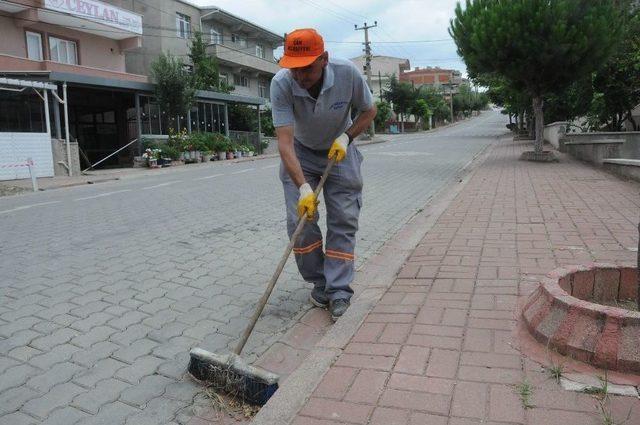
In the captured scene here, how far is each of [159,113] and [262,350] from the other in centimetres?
2192

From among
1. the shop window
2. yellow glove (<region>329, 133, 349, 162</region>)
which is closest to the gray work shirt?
yellow glove (<region>329, 133, 349, 162</region>)

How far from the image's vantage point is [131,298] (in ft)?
13.4

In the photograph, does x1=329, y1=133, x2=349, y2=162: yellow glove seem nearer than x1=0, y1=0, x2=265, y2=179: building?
Yes

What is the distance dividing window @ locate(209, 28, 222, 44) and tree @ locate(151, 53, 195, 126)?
1288cm

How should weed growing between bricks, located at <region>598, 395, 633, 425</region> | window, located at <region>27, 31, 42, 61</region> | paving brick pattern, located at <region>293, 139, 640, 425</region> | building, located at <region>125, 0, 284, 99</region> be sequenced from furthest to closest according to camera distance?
building, located at <region>125, 0, 284, 99</region>
window, located at <region>27, 31, 42, 61</region>
paving brick pattern, located at <region>293, 139, 640, 425</region>
weed growing between bricks, located at <region>598, 395, 633, 425</region>

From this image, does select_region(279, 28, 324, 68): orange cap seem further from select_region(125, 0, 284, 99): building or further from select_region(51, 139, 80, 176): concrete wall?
select_region(125, 0, 284, 99): building

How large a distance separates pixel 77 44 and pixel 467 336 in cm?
2433

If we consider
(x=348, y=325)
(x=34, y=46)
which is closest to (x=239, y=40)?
(x=34, y=46)

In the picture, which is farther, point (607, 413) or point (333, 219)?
A: point (333, 219)

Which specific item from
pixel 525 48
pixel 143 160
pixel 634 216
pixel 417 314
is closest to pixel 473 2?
→ pixel 525 48

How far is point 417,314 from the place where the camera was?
3395 millimetres

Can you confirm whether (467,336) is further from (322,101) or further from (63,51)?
(63,51)

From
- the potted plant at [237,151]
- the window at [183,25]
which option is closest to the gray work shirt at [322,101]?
the potted plant at [237,151]

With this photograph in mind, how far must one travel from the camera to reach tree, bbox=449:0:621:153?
44.1 feet
